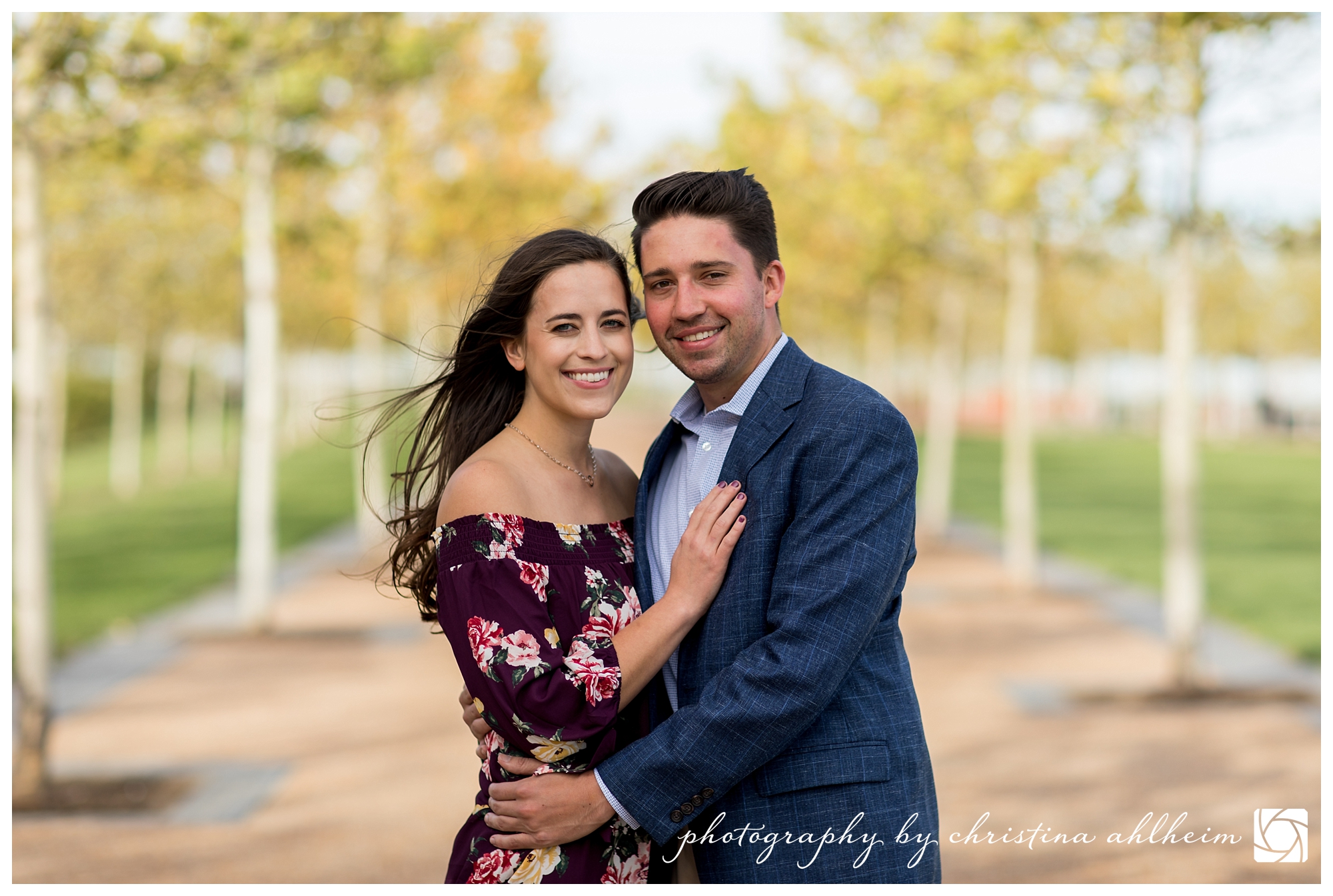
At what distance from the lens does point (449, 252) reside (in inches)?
583

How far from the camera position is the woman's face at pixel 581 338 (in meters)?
2.71

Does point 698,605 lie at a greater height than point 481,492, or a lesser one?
lesser

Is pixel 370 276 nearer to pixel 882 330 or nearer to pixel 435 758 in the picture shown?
pixel 435 758

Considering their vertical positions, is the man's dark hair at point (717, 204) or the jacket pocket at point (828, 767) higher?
the man's dark hair at point (717, 204)

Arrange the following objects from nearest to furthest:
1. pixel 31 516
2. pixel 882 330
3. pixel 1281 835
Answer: pixel 1281 835 < pixel 31 516 < pixel 882 330

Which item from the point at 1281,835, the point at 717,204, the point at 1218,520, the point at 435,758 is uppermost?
the point at 717,204

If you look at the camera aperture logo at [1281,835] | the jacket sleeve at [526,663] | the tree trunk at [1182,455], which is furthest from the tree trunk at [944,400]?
the jacket sleeve at [526,663]

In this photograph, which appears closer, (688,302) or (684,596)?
(684,596)

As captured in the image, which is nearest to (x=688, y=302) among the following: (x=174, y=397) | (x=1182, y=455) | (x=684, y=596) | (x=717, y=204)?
(x=717, y=204)

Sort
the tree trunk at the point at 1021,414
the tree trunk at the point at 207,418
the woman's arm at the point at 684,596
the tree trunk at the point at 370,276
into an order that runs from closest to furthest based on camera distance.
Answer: the woman's arm at the point at 684,596, the tree trunk at the point at 1021,414, the tree trunk at the point at 370,276, the tree trunk at the point at 207,418

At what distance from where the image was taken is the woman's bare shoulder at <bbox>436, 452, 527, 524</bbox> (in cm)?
260

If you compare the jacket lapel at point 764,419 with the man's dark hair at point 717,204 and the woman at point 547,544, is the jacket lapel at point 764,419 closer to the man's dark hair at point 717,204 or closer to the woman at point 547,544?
the woman at point 547,544

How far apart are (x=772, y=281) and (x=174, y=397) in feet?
95.0

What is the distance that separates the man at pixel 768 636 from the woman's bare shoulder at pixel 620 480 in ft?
1.04
